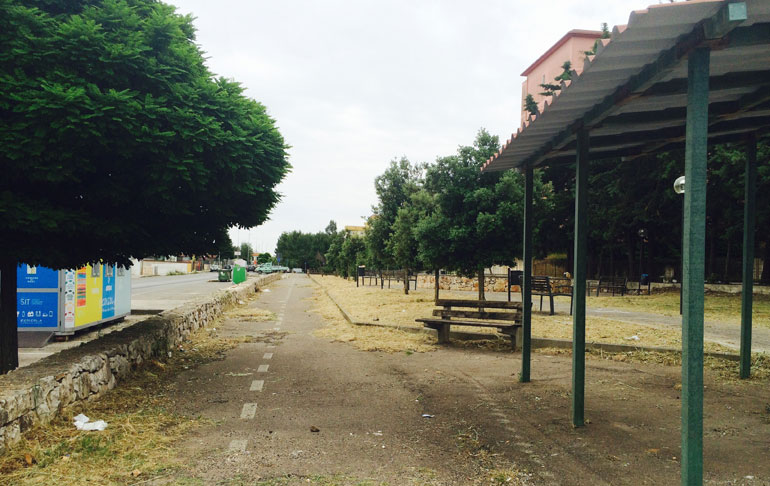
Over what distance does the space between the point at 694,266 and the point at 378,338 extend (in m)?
8.17

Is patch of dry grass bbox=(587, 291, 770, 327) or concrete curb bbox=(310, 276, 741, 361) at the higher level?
concrete curb bbox=(310, 276, 741, 361)

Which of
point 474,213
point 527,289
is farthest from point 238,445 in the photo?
point 474,213

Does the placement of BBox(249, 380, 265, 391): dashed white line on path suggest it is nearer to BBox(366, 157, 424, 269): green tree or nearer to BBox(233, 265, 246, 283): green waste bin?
BBox(366, 157, 424, 269): green tree

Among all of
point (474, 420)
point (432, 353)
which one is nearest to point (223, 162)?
point (474, 420)

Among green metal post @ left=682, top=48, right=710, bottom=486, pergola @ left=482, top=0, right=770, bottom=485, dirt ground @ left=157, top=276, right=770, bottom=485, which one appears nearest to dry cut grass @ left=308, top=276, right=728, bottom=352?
dirt ground @ left=157, top=276, right=770, bottom=485

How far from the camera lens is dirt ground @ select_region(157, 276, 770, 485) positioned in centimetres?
408

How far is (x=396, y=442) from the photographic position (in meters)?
4.80

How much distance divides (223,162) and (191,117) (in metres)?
0.65

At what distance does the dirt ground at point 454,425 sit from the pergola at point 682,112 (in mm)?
718

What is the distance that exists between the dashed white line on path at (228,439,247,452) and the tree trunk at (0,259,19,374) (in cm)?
375

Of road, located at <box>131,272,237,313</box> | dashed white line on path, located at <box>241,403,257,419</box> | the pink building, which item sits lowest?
road, located at <box>131,272,237,313</box>

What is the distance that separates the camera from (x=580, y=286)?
541 cm

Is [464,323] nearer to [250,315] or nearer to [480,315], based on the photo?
[480,315]

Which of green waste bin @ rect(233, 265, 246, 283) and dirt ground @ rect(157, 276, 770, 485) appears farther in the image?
green waste bin @ rect(233, 265, 246, 283)
